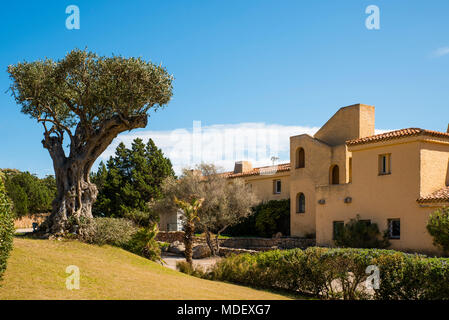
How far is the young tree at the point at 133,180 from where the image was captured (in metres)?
42.8

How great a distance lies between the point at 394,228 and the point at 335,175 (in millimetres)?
8373

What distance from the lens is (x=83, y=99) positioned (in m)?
23.8

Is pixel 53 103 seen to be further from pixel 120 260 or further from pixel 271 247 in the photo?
pixel 271 247

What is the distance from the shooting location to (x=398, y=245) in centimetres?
2531

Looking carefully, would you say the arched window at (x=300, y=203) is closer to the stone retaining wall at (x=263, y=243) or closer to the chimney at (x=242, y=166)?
the stone retaining wall at (x=263, y=243)

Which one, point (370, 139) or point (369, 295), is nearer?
point (369, 295)

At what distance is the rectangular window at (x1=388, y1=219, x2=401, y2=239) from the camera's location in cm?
2567

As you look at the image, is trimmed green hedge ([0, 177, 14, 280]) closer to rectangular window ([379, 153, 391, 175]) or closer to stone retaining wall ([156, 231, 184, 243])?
rectangular window ([379, 153, 391, 175])

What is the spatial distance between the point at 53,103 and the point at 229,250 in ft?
48.8

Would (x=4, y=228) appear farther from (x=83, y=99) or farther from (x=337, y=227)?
(x=337, y=227)

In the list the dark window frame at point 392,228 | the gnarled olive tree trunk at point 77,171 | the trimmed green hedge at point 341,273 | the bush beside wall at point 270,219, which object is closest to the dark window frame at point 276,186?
the bush beside wall at point 270,219

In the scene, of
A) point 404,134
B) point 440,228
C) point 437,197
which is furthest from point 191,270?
point 404,134

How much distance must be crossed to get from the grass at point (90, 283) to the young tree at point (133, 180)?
23.4 m
